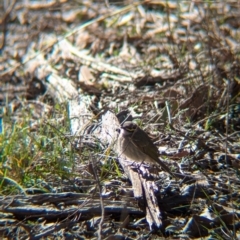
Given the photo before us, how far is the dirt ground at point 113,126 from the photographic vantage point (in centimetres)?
414

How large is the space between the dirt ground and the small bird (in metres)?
0.10

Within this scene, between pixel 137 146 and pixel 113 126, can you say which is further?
pixel 113 126

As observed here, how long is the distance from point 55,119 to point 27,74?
196 cm

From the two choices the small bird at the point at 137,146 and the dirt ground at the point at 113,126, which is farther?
the small bird at the point at 137,146

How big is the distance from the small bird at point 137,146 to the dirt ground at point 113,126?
102 mm

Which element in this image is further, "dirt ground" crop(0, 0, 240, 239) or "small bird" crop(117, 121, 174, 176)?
"small bird" crop(117, 121, 174, 176)

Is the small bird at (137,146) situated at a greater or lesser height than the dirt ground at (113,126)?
greater

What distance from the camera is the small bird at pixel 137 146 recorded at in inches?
174

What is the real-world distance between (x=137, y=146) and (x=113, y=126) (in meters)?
0.49

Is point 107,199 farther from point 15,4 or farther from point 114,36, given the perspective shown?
point 15,4

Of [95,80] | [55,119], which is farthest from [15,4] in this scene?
[55,119]

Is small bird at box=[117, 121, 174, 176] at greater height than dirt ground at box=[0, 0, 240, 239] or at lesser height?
greater

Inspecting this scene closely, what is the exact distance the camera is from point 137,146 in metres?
4.40

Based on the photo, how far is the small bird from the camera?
14.5ft
